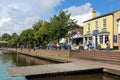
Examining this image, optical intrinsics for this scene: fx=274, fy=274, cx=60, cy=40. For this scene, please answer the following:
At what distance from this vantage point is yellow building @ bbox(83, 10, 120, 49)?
40.3 m

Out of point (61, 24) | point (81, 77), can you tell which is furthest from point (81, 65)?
point (61, 24)

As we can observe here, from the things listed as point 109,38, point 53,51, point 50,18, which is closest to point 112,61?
point 109,38

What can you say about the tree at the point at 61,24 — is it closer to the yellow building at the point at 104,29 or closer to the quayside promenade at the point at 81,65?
the yellow building at the point at 104,29

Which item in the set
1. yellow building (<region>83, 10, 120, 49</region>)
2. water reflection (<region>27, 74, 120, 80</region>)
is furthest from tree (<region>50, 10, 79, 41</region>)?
water reflection (<region>27, 74, 120, 80</region>)

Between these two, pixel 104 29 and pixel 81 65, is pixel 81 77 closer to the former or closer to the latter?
pixel 81 65

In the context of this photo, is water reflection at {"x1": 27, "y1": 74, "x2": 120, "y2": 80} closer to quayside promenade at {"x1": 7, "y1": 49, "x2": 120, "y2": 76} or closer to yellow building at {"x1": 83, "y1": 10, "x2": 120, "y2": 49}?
quayside promenade at {"x1": 7, "y1": 49, "x2": 120, "y2": 76}

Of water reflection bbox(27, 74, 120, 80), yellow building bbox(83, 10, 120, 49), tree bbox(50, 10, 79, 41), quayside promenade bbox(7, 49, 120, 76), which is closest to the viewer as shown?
water reflection bbox(27, 74, 120, 80)

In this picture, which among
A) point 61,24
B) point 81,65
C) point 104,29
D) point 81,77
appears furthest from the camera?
point 61,24

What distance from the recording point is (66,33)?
174 ft

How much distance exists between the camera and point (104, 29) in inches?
1677

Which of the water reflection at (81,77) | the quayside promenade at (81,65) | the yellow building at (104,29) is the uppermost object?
the yellow building at (104,29)

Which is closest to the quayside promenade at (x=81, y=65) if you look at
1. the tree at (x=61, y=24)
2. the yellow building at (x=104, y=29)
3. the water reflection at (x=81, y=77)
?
the water reflection at (x=81, y=77)

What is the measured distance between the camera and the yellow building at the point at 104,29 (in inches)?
1588

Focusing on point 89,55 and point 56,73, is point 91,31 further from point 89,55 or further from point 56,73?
point 56,73
